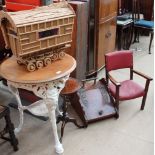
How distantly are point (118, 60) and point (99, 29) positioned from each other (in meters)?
0.66

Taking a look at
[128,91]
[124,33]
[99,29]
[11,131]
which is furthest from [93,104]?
[124,33]

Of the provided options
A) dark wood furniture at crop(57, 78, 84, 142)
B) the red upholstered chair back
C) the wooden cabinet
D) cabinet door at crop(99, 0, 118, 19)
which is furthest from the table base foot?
cabinet door at crop(99, 0, 118, 19)

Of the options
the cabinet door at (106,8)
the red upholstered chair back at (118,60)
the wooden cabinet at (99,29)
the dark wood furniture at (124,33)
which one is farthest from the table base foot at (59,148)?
the dark wood furniture at (124,33)

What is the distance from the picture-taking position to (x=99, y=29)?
3.22 m

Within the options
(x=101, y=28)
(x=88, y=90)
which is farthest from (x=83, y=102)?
(x=101, y=28)

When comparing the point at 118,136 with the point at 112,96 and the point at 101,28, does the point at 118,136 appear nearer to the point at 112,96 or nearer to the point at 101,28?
the point at 112,96

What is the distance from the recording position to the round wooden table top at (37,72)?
174 cm

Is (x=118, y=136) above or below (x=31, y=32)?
below

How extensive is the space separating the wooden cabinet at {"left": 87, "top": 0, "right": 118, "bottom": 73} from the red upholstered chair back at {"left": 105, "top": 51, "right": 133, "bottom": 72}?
585 millimetres

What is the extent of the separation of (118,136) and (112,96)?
18.6 inches

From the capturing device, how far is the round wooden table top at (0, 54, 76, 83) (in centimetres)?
174

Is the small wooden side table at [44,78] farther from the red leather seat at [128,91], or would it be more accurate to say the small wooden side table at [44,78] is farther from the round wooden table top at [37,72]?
the red leather seat at [128,91]

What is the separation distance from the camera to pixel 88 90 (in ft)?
8.91

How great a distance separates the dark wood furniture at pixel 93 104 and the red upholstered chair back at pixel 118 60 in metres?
0.25
